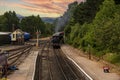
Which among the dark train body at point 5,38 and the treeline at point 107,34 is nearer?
the treeline at point 107,34

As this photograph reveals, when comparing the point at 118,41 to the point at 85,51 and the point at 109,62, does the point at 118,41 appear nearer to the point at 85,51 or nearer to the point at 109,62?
the point at 109,62

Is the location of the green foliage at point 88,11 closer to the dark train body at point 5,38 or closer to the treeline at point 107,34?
the treeline at point 107,34

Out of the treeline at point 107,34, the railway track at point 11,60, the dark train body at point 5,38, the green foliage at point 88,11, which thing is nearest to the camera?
the railway track at point 11,60

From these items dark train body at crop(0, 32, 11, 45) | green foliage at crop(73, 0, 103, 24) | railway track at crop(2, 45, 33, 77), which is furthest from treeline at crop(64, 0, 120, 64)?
dark train body at crop(0, 32, 11, 45)

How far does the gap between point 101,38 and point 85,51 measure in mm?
21127

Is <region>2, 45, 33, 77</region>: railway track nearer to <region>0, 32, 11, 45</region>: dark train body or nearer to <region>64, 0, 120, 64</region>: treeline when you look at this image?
<region>64, 0, 120, 64</region>: treeline

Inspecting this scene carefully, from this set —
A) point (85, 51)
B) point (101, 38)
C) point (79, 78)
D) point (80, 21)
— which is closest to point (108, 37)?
point (101, 38)

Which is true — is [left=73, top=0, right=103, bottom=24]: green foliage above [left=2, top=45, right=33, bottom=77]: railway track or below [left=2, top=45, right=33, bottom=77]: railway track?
above

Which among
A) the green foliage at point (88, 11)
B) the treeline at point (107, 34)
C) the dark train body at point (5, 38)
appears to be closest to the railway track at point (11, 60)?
the treeline at point (107, 34)

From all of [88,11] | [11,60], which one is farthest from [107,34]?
[88,11]

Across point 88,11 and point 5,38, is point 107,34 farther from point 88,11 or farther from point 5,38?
point 5,38

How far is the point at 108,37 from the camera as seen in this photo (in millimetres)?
43312

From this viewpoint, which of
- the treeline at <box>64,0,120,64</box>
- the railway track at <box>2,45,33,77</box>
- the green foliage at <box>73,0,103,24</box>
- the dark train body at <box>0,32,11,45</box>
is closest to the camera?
the railway track at <box>2,45,33,77</box>

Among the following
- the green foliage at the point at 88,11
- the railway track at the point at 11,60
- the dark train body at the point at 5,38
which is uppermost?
the green foliage at the point at 88,11
